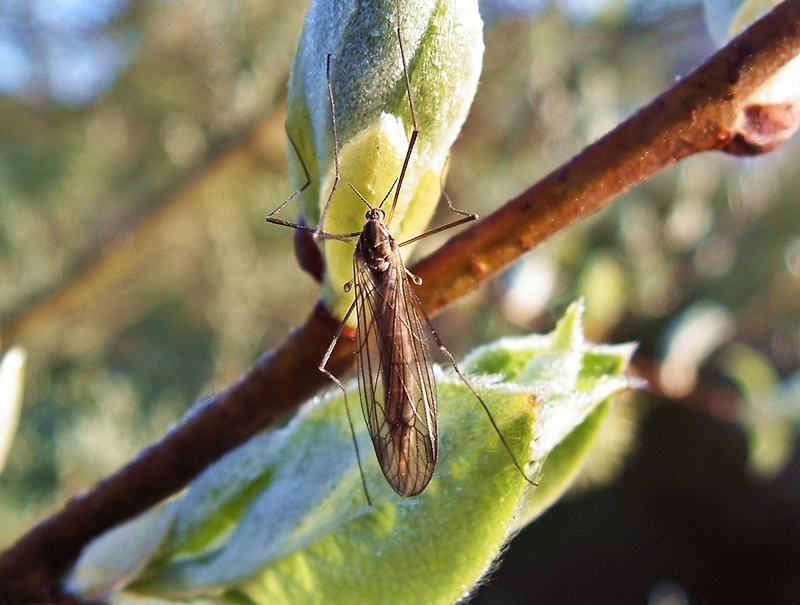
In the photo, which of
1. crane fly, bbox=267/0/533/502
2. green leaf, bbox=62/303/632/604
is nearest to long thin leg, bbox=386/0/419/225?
crane fly, bbox=267/0/533/502

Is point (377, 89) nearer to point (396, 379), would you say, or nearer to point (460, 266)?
point (460, 266)

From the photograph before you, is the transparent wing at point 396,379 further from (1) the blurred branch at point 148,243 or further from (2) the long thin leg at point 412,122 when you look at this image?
(1) the blurred branch at point 148,243

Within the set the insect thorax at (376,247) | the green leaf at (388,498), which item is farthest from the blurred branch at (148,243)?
the green leaf at (388,498)

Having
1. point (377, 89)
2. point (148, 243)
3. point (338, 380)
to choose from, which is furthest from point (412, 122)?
point (148, 243)

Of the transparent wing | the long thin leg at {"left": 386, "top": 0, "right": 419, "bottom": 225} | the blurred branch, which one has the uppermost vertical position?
the long thin leg at {"left": 386, "top": 0, "right": 419, "bottom": 225}

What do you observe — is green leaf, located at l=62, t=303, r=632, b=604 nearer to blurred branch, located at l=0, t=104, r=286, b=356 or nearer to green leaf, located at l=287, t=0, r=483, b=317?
green leaf, located at l=287, t=0, r=483, b=317

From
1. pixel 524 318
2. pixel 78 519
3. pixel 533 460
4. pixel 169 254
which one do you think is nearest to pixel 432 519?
pixel 533 460
